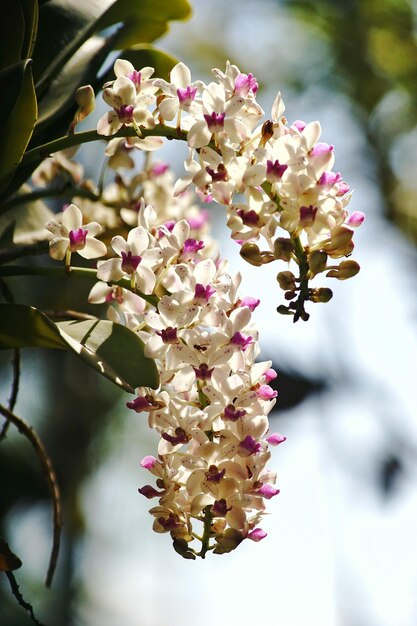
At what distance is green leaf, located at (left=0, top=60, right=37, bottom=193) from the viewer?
1.89 feet

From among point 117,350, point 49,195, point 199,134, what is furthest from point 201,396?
point 49,195

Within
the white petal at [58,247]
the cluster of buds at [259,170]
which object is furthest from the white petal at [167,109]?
the white petal at [58,247]

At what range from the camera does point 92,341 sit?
56 centimetres

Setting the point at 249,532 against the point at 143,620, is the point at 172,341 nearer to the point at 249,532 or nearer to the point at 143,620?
the point at 249,532

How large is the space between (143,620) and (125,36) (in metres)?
2.42

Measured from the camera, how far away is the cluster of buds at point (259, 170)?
533 millimetres

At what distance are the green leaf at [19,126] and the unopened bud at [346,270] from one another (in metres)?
0.22

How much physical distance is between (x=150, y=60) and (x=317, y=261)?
0.32 m

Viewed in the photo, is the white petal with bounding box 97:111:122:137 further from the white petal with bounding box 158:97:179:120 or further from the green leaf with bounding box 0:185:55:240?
the green leaf with bounding box 0:185:55:240

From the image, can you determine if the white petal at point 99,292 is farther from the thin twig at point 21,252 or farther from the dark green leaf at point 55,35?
the dark green leaf at point 55,35

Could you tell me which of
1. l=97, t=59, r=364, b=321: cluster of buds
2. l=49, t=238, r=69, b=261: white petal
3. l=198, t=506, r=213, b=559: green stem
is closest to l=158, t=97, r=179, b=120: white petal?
l=97, t=59, r=364, b=321: cluster of buds

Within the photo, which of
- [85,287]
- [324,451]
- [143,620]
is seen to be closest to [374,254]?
[324,451]

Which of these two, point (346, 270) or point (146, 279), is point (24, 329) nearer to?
point (146, 279)

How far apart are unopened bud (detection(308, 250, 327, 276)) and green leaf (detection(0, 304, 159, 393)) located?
0.11 metres
